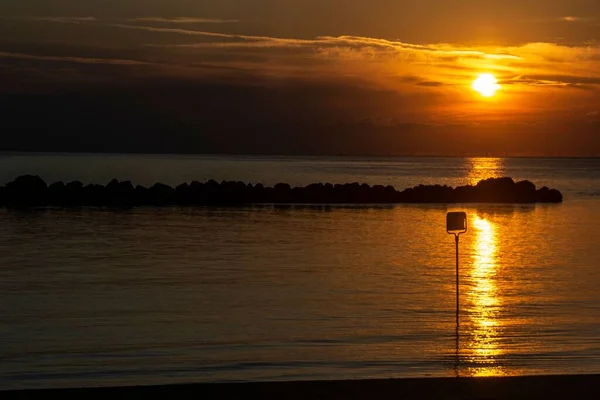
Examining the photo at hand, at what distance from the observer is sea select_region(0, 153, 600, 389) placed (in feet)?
25.7

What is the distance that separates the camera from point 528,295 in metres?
12.0

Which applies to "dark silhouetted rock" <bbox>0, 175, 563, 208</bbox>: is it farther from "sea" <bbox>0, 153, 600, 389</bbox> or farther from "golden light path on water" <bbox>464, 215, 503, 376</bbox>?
"golden light path on water" <bbox>464, 215, 503, 376</bbox>

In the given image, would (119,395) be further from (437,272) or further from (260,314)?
(437,272)

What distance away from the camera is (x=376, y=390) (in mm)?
5762

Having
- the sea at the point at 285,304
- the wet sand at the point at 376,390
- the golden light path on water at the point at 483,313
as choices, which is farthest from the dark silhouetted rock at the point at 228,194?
the wet sand at the point at 376,390

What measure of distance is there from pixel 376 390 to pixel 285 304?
5317 mm

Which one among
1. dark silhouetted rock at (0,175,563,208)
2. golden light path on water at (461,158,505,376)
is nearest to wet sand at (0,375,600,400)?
golden light path on water at (461,158,505,376)

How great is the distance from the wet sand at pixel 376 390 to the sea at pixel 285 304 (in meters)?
1.42

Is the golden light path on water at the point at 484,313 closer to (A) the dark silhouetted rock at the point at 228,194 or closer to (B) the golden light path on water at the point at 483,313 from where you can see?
Answer: (B) the golden light path on water at the point at 483,313

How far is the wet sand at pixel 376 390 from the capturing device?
18.4ft

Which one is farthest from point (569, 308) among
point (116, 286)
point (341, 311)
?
point (116, 286)

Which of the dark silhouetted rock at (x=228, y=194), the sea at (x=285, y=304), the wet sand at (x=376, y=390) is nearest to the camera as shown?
the wet sand at (x=376, y=390)

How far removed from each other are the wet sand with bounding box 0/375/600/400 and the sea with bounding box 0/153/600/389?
1.42 m

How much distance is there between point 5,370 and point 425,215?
20.6 meters
